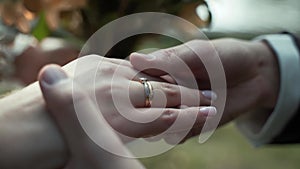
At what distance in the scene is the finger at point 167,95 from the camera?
19.0 inches

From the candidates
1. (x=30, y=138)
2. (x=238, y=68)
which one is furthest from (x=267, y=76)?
(x=30, y=138)

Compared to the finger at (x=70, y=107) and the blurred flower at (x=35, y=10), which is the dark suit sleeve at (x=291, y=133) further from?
the finger at (x=70, y=107)

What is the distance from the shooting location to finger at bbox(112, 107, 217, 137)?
47 cm

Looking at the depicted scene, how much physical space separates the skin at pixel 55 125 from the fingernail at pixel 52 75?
0.13 feet

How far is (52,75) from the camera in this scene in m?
0.39

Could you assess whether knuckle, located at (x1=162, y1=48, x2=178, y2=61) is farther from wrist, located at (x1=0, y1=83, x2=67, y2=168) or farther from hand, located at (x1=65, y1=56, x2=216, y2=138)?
wrist, located at (x1=0, y1=83, x2=67, y2=168)

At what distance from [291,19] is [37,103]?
3.83 ft

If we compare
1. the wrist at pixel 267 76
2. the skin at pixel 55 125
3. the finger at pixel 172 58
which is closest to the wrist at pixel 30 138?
the skin at pixel 55 125

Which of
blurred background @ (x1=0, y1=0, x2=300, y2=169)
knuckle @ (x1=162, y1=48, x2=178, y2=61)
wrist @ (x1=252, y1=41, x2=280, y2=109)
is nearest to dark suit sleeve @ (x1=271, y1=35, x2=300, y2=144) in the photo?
wrist @ (x1=252, y1=41, x2=280, y2=109)

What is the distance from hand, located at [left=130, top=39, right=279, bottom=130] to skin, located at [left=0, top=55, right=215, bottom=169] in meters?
0.07

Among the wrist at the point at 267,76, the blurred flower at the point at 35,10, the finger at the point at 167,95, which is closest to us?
the finger at the point at 167,95

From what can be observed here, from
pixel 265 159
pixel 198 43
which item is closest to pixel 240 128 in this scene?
pixel 198 43

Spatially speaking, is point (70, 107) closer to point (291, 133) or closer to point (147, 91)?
point (147, 91)

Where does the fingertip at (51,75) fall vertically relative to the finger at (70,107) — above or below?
above
